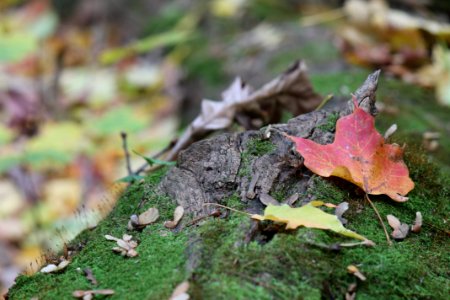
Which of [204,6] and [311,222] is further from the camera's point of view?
[204,6]

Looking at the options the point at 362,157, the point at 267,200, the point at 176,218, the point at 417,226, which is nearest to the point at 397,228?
the point at 417,226

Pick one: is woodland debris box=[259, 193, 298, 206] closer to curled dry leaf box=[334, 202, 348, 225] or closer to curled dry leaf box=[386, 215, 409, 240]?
curled dry leaf box=[334, 202, 348, 225]

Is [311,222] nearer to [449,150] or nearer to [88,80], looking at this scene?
[449,150]

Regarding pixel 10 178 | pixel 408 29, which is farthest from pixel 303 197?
pixel 10 178

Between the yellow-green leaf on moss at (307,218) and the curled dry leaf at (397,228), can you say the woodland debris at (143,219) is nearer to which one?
the yellow-green leaf on moss at (307,218)

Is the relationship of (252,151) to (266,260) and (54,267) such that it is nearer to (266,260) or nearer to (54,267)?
(266,260)

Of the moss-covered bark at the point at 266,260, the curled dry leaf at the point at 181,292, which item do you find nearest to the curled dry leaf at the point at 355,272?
the moss-covered bark at the point at 266,260
